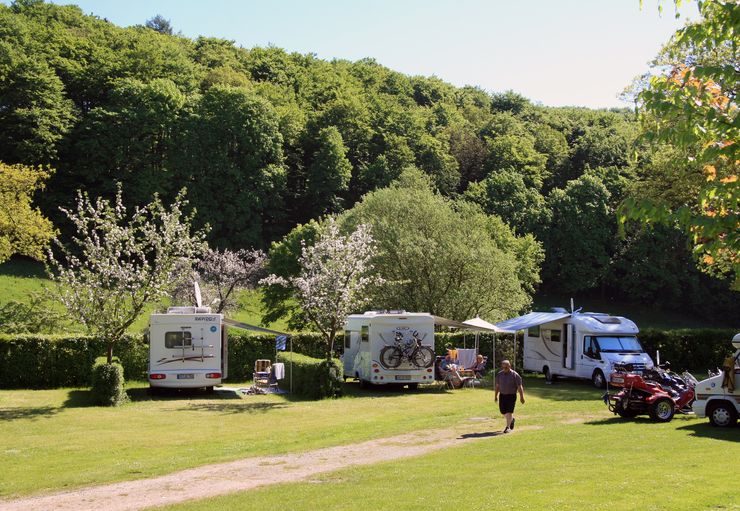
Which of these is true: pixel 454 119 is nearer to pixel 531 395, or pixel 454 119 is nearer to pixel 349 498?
pixel 531 395

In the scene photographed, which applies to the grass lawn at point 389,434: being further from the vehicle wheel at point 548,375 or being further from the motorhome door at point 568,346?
the vehicle wheel at point 548,375

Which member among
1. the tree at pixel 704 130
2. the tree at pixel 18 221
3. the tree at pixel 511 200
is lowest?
the tree at pixel 704 130

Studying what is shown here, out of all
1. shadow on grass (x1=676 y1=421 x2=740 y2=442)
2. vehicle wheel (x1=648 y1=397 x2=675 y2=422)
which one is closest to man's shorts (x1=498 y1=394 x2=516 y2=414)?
vehicle wheel (x1=648 y1=397 x2=675 y2=422)

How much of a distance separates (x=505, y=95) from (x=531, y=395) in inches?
3851

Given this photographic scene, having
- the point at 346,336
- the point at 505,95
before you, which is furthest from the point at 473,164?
the point at 346,336

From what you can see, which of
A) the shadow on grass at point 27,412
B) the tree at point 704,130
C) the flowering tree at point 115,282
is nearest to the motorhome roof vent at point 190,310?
the flowering tree at point 115,282

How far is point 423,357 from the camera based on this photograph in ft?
80.2

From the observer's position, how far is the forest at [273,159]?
194ft

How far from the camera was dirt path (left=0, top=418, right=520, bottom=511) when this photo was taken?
32.9 ft

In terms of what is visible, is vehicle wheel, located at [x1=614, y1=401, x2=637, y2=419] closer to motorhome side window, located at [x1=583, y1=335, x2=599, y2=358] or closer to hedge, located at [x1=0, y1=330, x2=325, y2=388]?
motorhome side window, located at [x1=583, y1=335, x2=599, y2=358]

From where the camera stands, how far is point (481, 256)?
35.2 meters

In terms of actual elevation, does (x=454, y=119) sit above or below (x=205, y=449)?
above

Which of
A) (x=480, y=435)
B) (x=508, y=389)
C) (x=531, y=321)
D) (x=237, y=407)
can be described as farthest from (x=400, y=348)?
(x=480, y=435)

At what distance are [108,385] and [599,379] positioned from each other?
49.9ft
